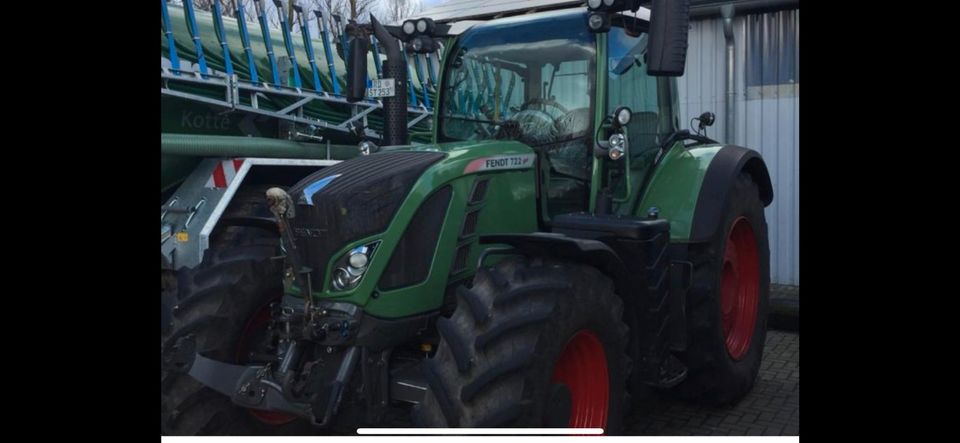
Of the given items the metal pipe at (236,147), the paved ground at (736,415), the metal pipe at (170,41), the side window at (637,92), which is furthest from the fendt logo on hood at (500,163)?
the metal pipe at (170,41)

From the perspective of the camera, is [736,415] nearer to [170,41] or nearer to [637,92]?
[637,92]

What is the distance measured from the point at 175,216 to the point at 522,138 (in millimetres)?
2123

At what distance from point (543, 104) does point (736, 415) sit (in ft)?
6.42

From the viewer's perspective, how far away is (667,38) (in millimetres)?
3447

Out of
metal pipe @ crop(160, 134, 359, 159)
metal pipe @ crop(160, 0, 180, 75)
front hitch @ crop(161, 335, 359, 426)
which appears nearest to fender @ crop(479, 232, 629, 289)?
front hitch @ crop(161, 335, 359, 426)

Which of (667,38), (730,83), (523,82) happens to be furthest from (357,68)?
(730,83)

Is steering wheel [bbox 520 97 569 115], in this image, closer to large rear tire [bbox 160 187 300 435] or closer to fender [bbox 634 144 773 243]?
fender [bbox 634 144 773 243]

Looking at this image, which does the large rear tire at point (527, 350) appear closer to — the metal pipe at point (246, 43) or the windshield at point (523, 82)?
the windshield at point (523, 82)

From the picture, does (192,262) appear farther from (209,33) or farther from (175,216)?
(209,33)

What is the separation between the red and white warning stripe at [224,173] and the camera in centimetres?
491

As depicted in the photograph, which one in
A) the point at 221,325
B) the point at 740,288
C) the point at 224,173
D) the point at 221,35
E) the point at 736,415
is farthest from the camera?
the point at 221,35

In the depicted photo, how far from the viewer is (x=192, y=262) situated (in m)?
4.72
